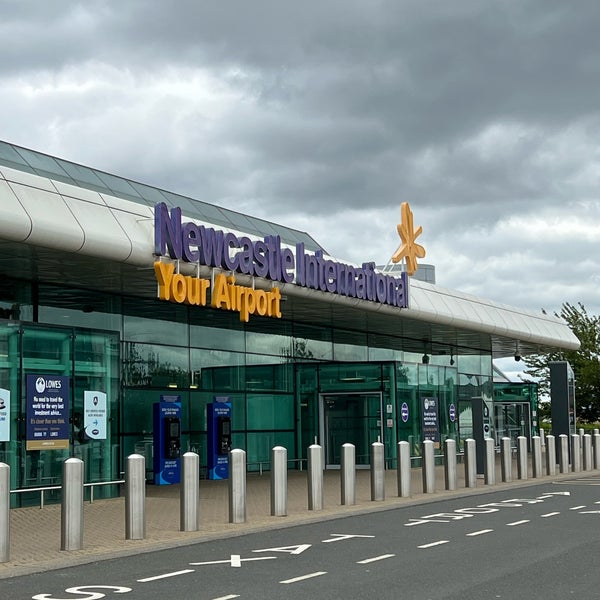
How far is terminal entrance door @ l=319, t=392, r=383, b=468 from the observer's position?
27.4 m

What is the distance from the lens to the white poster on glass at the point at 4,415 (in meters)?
17.1

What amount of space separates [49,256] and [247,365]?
411 inches

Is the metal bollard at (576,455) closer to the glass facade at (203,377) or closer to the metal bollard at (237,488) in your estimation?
the glass facade at (203,377)

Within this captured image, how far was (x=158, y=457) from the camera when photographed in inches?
888

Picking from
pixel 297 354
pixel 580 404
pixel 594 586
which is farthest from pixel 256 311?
pixel 580 404

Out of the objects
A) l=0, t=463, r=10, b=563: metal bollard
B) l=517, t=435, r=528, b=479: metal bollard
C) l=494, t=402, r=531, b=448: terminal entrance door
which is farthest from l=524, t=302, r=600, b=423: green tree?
l=0, t=463, r=10, b=563: metal bollard

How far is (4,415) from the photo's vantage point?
56.5 feet

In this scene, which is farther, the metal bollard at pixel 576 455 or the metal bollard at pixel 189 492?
the metal bollard at pixel 576 455

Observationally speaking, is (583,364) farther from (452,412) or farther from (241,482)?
(241,482)

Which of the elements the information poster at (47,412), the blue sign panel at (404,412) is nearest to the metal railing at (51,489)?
the information poster at (47,412)

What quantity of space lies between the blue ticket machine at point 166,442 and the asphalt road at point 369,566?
805cm

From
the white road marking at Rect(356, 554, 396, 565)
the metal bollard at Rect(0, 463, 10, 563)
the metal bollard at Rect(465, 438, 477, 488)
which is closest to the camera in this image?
the white road marking at Rect(356, 554, 396, 565)

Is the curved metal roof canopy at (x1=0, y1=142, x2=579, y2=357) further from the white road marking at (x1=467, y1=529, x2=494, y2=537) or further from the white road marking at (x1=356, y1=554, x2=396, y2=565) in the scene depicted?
the white road marking at (x1=467, y1=529, x2=494, y2=537)

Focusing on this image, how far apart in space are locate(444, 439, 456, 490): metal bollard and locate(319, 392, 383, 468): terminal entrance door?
6253 millimetres
